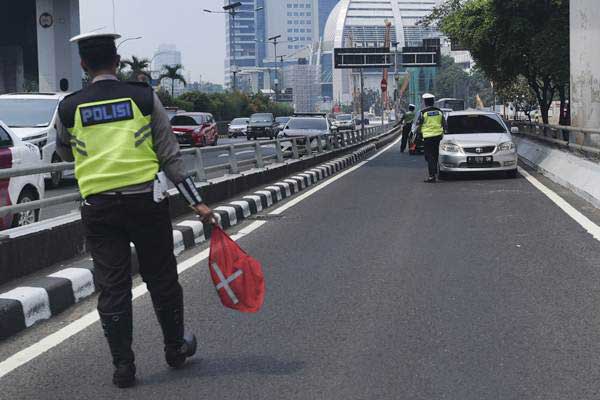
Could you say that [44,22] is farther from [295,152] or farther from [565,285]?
[565,285]

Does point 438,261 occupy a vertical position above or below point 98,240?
below

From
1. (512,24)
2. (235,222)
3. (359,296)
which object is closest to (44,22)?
(512,24)

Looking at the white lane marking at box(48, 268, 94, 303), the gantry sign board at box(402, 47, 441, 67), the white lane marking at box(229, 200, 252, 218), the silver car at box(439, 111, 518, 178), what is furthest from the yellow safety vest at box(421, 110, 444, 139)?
the gantry sign board at box(402, 47, 441, 67)

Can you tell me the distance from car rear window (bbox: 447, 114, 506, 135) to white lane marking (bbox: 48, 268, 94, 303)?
13.9 meters

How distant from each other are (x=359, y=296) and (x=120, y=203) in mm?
2748

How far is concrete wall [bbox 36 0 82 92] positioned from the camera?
135 ft

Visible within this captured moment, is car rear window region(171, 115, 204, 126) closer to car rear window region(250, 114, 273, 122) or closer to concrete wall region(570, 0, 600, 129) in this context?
car rear window region(250, 114, 273, 122)

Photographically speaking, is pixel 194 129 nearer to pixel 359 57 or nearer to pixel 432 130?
pixel 359 57

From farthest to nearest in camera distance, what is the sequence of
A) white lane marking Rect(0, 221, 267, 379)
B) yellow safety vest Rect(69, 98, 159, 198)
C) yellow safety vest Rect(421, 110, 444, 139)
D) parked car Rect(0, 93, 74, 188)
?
1. yellow safety vest Rect(421, 110, 444, 139)
2. parked car Rect(0, 93, 74, 188)
3. white lane marking Rect(0, 221, 267, 379)
4. yellow safety vest Rect(69, 98, 159, 198)

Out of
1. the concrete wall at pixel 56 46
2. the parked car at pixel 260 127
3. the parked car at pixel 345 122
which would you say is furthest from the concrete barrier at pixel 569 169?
the parked car at pixel 345 122

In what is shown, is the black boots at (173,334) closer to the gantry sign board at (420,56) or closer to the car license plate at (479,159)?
the car license plate at (479,159)

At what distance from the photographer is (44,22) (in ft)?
135

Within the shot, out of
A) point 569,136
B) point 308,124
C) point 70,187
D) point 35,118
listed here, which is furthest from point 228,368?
point 308,124

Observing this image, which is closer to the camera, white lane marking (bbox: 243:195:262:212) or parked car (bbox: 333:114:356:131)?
white lane marking (bbox: 243:195:262:212)
